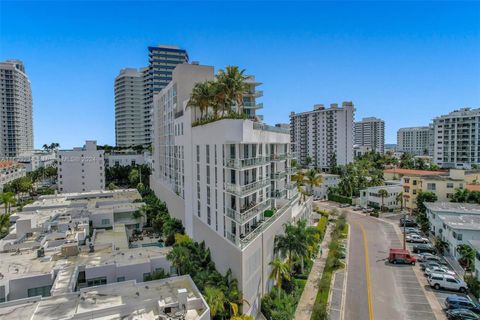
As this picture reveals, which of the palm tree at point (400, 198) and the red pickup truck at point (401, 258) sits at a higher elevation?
the palm tree at point (400, 198)

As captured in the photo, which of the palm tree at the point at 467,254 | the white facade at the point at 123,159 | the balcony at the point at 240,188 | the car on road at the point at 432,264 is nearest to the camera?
the balcony at the point at 240,188

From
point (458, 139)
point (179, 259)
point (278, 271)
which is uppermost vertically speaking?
point (458, 139)

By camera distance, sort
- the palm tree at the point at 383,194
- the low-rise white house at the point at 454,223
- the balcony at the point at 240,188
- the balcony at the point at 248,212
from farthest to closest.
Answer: the palm tree at the point at 383,194
the low-rise white house at the point at 454,223
the balcony at the point at 240,188
the balcony at the point at 248,212

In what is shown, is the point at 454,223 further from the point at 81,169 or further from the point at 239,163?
the point at 81,169

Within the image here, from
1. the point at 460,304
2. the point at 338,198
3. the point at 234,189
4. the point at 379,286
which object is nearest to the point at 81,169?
the point at 338,198

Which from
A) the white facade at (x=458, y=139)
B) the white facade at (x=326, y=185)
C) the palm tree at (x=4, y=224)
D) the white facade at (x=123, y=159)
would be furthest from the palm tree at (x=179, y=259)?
the white facade at (x=458, y=139)

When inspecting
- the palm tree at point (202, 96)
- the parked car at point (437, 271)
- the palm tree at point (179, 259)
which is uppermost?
the palm tree at point (202, 96)

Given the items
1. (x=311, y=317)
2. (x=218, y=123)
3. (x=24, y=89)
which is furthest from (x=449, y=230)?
(x=24, y=89)

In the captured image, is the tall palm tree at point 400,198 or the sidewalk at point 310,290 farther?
the tall palm tree at point 400,198

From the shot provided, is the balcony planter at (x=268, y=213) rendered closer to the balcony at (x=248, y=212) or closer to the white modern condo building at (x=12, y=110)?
the balcony at (x=248, y=212)
